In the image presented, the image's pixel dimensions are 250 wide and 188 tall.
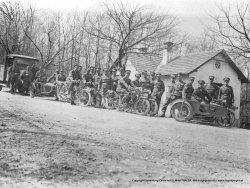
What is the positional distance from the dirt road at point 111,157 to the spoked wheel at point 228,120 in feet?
7.65

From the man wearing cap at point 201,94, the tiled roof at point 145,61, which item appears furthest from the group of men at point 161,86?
the tiled roof at point 145,61

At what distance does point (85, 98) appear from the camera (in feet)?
27.2

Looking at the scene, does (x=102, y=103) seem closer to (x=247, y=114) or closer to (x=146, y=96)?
(x=146, y=96)

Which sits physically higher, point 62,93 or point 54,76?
point 54,76

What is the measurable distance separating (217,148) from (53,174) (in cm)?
261

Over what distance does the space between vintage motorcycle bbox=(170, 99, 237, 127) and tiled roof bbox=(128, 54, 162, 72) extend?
172 inches

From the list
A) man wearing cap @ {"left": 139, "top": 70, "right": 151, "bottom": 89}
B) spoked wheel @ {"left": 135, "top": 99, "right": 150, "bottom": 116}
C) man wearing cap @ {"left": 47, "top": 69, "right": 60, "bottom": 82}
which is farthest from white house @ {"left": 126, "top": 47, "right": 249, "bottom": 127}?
man wearing cap @ {"left": 47, "top": 69, "right": 60, "bottom": 82}

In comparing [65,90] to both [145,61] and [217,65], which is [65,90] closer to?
[145,61]

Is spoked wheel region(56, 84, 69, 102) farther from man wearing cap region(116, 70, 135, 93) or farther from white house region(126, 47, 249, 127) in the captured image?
white house region(126, 47, 249, 127)

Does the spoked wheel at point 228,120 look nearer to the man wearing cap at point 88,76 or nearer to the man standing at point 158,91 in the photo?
the man standing at point 158,91

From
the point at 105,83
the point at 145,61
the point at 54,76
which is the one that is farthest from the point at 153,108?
the point at 145,61

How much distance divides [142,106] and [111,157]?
4.64 metres

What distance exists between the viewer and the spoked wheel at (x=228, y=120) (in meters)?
6.81

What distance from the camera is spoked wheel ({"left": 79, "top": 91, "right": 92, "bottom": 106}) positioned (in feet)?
26.6
